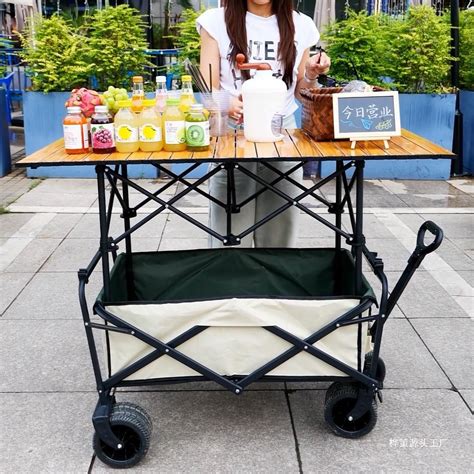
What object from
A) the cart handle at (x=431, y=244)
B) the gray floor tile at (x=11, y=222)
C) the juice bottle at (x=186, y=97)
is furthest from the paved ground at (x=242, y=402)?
the juice bottle at (x=186, y=97)

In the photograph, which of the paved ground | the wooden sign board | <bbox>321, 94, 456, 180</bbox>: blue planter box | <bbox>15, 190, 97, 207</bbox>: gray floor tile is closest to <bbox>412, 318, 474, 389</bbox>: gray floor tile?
the paved ground

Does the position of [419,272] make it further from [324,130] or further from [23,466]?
[23,466]

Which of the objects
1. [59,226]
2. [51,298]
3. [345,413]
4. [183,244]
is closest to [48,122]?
[59,226]

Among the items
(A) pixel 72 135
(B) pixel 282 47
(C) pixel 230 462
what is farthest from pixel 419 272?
(A) pixel 72 135

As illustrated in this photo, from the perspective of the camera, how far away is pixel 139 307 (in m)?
2.73

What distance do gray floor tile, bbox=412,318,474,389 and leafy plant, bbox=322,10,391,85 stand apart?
434 centimetres

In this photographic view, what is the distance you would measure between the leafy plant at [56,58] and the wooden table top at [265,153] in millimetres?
5098

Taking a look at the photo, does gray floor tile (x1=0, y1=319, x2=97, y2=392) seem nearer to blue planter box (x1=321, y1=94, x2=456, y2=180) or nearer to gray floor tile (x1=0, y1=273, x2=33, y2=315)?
gray floor tile (x1=0, y1=273, x2=33, y2=315)

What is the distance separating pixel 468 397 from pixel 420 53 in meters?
5.48

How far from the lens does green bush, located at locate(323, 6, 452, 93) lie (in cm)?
777

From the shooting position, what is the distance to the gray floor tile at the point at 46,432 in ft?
9.00

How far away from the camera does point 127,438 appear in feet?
9.03

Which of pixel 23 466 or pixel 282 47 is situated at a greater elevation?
pixel 282 47

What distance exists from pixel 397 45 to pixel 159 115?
5.84 m
